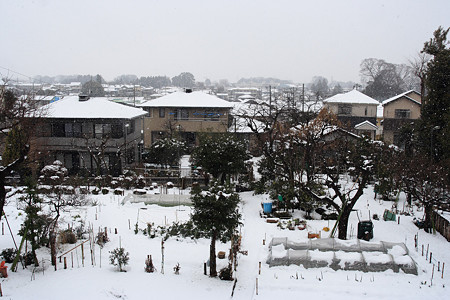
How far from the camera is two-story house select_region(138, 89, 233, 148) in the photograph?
29.9 metres

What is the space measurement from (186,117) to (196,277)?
2130 cm

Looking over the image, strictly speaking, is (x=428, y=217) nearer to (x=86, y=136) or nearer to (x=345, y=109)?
(x=86, y=136)

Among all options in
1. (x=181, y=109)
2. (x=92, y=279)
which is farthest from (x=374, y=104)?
(x=92, y=279)

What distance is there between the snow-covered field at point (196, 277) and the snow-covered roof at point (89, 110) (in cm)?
1153

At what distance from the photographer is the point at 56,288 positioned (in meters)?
9.23

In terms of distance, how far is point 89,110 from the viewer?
2456 centimetres

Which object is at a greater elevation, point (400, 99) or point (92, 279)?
point (400, 99)

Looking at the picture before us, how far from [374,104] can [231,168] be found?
23.2 metres

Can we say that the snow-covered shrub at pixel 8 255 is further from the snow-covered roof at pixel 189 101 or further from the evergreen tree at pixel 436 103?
the snow-covered roof at pixel 189 101

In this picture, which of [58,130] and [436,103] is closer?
[436,103]

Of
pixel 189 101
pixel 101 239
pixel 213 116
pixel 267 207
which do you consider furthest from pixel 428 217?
pixel 189 101

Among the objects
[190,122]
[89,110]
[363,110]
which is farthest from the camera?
[363,110]

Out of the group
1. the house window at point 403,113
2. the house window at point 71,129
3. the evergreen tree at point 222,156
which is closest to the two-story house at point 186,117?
the house window at point 71,129

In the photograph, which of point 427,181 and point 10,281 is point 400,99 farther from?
point 10,281
